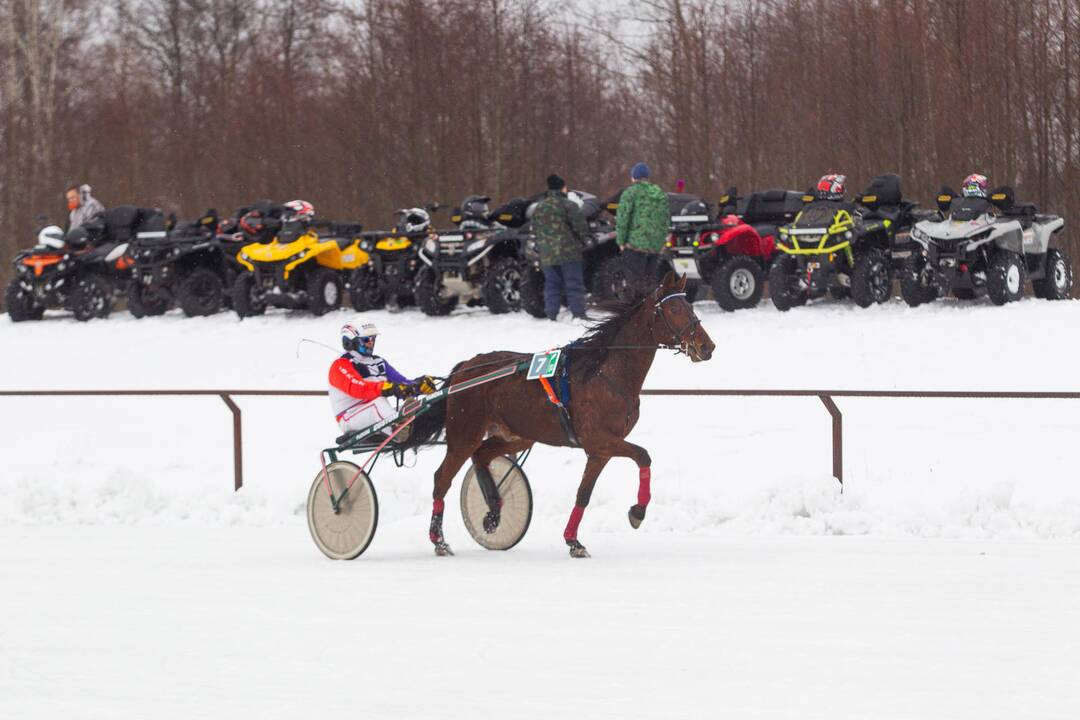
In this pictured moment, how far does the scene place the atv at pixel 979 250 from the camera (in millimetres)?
21859

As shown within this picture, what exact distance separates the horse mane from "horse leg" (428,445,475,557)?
3.32 feet

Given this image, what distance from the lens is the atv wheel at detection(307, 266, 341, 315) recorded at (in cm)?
2697

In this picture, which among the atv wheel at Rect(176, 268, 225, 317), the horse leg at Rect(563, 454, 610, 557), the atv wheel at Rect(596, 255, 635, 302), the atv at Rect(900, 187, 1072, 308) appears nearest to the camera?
the horse leg at Rect(563, 454, 610, 557)

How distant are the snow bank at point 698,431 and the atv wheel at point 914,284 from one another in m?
0.22

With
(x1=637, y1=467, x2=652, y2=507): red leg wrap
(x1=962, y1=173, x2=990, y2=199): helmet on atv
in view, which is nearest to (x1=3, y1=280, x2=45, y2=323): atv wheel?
(x1=962, y1=173, x2=990, y2=199): helmet on atv

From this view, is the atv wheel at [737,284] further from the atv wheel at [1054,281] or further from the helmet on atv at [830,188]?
the atv wheel at [1054,281]

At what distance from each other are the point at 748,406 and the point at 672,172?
1907cm

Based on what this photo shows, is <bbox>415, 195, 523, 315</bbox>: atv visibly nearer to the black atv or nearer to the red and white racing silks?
the black atv

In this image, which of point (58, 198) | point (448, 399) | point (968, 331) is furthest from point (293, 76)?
point (448, 399)

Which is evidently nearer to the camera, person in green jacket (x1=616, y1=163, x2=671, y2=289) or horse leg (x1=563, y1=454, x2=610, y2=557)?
horse leg (x1=563, y1=454, x2=610, y2=557)

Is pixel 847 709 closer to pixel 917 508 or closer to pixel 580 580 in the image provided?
pixel 580 580

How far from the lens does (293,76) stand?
45812mm

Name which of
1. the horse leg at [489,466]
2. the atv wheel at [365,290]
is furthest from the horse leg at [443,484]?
the atv wheel at [365,290]

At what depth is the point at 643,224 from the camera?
2266 cm
